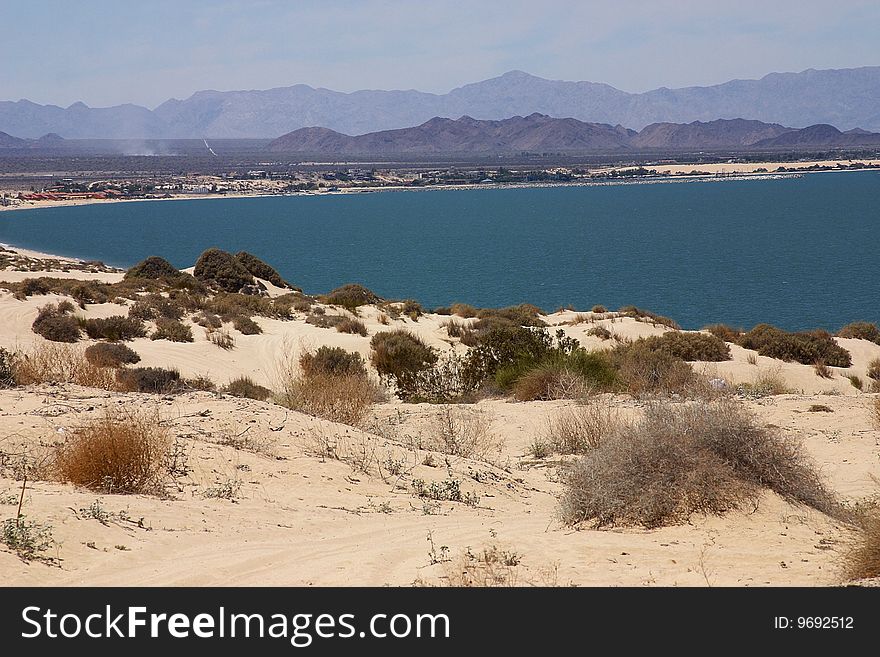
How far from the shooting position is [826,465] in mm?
10500

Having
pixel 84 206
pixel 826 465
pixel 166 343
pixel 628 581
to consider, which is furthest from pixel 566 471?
pixel 84 206

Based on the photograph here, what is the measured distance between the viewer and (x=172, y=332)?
73.8 ft

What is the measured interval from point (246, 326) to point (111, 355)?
6.92 meters

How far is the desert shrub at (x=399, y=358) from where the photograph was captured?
61.1 feet

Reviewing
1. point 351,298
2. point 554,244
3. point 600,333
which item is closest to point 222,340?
point 351,298

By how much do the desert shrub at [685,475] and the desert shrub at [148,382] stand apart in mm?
7280

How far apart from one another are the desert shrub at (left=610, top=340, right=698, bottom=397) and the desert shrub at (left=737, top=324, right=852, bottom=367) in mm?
5457

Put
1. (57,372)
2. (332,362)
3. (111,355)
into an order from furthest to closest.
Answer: (332,362)
(111,355)
(57,372)

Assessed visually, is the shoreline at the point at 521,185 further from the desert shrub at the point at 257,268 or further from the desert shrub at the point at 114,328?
the desert shrub at the point at 114,328

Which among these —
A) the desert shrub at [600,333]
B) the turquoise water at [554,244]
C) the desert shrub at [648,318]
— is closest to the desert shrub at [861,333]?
the desert shrub at [648,318]

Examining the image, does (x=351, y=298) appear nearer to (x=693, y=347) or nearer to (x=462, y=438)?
(x=693, y=347)

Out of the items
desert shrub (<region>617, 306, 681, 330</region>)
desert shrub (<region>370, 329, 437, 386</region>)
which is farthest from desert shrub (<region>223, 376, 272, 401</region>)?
desert shrub (<region>617, 306, 681, 330</region>)

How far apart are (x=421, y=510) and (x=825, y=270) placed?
5267cm

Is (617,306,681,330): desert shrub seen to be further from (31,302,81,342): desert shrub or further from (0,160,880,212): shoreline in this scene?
(0,160,880,212): shoreline
